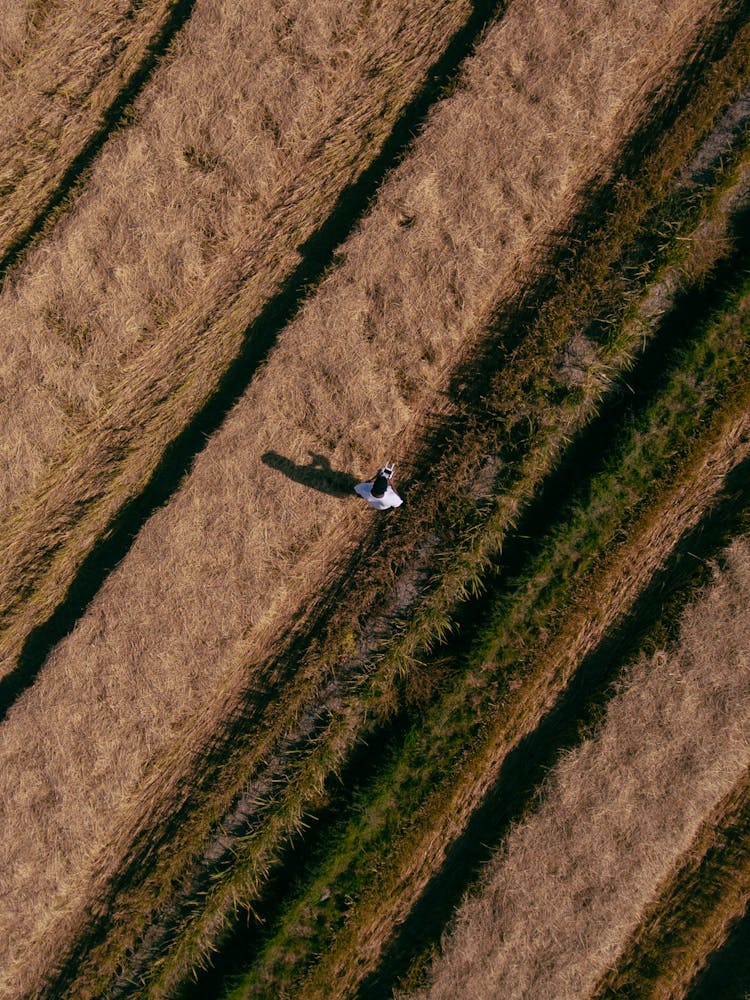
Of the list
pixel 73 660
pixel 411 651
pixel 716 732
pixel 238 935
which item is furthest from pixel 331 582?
pixel 716 732

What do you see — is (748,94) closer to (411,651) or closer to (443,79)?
(443,79)

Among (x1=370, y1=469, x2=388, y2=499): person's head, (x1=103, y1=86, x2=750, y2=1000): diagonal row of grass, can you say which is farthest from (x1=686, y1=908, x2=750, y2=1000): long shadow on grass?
(x1=370, y1=469, x2=388, y2=499): person's head

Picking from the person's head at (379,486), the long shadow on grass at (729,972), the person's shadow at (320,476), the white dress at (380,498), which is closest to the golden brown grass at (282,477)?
the person's shadow at (320,476)

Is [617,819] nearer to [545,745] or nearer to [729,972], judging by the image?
[545,745]

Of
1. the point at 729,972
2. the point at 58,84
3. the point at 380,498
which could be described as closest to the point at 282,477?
the point at 380,498

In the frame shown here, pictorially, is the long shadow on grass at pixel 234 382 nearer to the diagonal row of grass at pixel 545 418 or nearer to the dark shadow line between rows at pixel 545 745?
the diagonal row of grass at pixel 545 418

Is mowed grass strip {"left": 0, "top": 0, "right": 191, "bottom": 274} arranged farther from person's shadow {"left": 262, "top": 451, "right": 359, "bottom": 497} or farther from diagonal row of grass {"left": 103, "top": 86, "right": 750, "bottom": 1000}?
diagonal row of grass {"left": 103, "top": 86, "right": 750, "bottom": 1000}

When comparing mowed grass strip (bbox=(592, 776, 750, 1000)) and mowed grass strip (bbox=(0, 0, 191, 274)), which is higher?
mowed grass strip (bbox=(0, 0, 191, 274))
